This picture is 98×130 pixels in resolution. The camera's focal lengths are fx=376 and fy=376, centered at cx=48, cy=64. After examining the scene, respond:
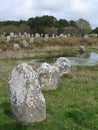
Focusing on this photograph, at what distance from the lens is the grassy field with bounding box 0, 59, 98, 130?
429 inches

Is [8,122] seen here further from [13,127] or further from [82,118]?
[82,118]

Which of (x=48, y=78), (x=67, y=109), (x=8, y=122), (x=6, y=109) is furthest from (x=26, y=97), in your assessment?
(x=48, y=78)

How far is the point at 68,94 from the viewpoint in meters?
15.6

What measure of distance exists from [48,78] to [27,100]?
5.49 meters

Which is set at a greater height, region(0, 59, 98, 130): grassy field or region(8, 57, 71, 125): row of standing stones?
region(8, 57, 71, 125): row of standing stones

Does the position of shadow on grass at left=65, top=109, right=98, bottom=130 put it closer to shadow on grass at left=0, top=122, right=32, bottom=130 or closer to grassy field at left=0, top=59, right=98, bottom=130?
grassy field at left=0, top=59, right=98, bottom=130

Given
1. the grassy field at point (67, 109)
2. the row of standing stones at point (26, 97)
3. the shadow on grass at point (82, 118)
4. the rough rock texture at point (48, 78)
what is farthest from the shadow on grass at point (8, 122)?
the rough rock texture at point (48, 78)

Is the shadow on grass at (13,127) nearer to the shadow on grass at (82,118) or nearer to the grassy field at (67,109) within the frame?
the grassy field at (67,109)

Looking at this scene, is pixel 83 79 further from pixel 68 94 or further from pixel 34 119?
pixel 34 119

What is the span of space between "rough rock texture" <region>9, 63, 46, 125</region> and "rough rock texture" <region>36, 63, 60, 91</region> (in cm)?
476

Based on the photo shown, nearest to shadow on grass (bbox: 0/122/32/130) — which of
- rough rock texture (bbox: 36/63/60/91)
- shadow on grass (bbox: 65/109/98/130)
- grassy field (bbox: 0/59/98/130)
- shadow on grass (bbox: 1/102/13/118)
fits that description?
grassy field (bbox: 0/59/98/130)

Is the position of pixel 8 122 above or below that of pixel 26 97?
below

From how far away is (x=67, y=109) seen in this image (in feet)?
42.1

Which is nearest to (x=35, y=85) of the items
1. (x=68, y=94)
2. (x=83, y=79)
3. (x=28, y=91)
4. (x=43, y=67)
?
(x=28, y=91)
